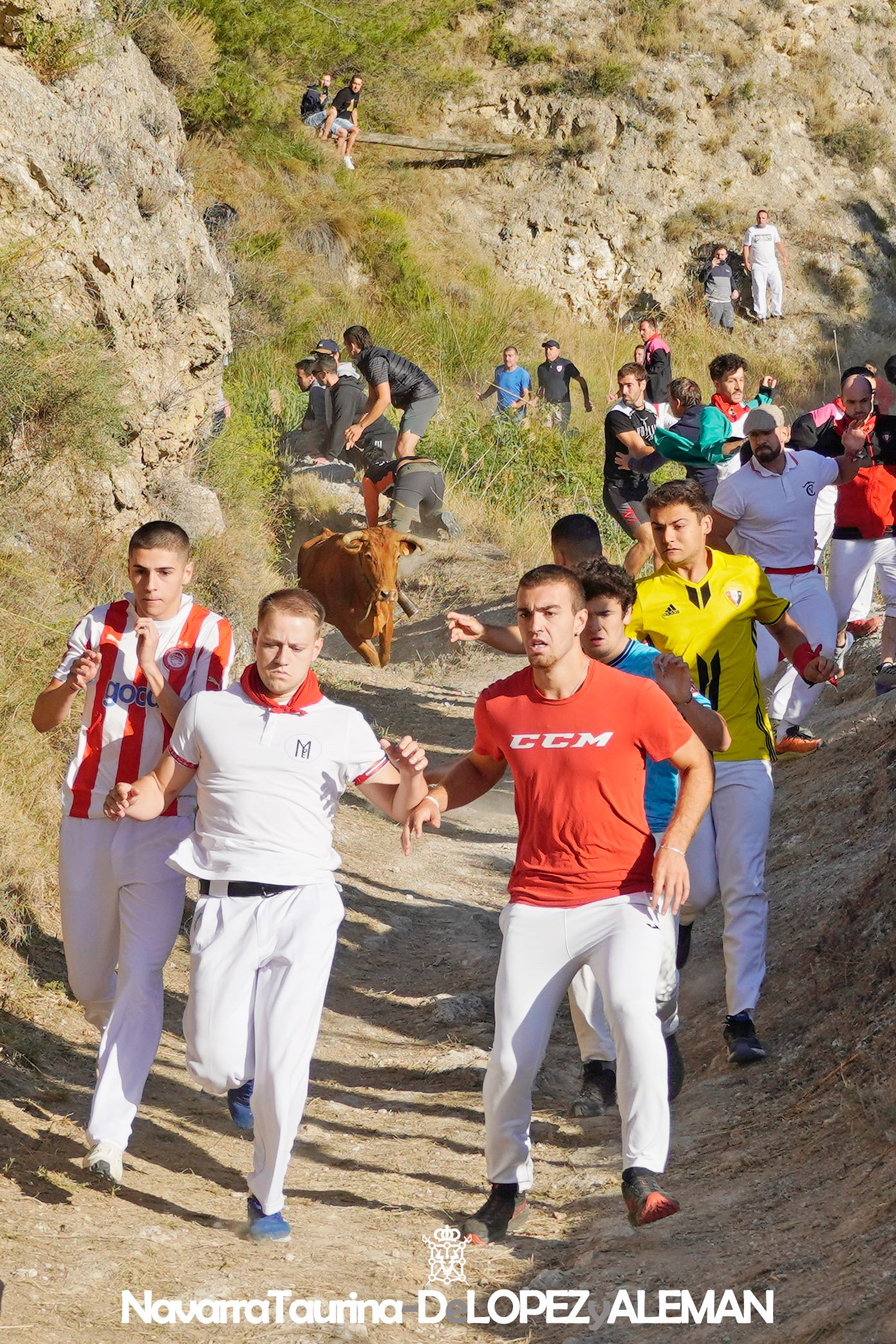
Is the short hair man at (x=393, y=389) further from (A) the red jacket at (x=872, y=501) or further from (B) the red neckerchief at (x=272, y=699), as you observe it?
(B) the red neckerchief at (x=272, y=699)

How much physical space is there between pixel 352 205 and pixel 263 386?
800 centimetres

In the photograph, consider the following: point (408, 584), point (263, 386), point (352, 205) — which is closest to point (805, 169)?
point (352, 205)

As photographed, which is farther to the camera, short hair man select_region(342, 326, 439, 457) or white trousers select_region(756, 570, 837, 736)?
short hair man select_region(342, 326, 439, 457)

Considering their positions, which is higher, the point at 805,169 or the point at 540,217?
the point at 805,169

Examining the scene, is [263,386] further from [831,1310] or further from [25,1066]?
[831,1310]

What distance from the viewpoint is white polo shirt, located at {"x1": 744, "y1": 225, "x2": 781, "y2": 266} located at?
1146 inches

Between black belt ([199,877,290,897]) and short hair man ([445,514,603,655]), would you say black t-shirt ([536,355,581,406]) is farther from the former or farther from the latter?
black belt ([199,877,290,897])

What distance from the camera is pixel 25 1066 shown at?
601cm

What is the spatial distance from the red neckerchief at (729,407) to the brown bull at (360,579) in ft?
8.80

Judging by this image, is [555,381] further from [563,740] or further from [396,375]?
[563,740]

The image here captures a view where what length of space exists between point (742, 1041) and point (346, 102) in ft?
78.3

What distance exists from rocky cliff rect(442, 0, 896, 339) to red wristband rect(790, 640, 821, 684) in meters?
24.6

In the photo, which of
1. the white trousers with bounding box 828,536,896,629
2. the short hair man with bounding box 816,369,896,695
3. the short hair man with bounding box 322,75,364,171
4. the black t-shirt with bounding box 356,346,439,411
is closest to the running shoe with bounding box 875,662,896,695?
the short hair man with bounding box 816,369,896,695

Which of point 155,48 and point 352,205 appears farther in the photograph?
point 352,205
